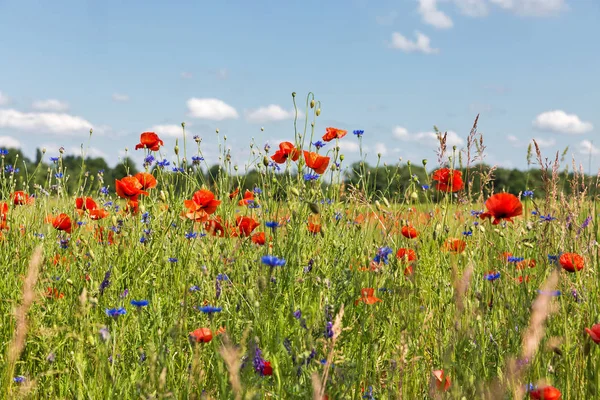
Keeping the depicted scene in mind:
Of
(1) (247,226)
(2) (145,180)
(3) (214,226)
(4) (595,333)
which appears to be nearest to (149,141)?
(2) (145,180)

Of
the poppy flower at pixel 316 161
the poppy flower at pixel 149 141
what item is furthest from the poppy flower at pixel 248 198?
the poppy flower at pixel 316 161

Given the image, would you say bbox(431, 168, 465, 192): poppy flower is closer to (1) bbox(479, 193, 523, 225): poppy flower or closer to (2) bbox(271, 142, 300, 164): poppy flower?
(1) bbox(479, 193, 523, 225): poppy flower

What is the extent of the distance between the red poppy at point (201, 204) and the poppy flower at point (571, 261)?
1.45m

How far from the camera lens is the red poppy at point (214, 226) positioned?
2999 millimetres

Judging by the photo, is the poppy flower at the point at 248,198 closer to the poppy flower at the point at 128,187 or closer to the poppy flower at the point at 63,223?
the poppy flower at the point at 128,187

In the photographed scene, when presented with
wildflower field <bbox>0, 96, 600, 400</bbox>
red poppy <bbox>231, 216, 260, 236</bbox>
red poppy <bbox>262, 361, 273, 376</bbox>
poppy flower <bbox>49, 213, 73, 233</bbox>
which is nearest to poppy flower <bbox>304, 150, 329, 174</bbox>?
wildflower field <bbox>0, 96, 600, 400</bbox>

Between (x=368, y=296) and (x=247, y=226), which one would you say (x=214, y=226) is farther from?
(x=368, y=296)

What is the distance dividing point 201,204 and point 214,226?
382mm

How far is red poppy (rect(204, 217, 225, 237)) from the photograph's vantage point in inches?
118

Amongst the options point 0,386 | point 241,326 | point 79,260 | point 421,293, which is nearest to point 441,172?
point 421,293

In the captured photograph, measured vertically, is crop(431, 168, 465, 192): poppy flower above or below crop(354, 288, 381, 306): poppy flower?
above

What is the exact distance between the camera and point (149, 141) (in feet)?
11.4

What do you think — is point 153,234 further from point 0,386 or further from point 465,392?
point 465,392

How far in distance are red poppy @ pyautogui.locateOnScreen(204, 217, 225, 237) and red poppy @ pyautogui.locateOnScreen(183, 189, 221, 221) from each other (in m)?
0.19
